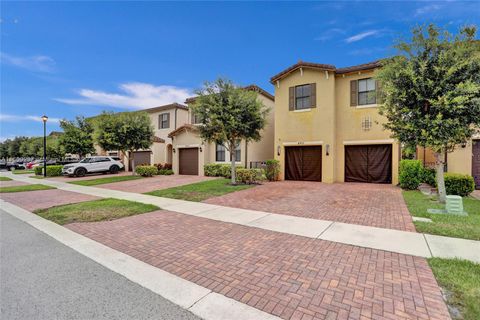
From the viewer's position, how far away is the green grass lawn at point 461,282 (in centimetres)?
274

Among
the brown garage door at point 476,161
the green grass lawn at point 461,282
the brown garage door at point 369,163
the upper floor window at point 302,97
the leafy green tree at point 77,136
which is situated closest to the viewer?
the green grass lawn at point 461,282

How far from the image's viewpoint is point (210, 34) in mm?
17031

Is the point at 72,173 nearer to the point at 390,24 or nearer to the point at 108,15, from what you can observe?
the point at 108,15

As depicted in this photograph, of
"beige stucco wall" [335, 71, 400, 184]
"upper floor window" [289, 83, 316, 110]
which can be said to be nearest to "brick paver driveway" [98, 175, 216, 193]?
"upper floor window" [289, 83, 316, 110]

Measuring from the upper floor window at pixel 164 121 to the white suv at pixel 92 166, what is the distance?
6.01 metres

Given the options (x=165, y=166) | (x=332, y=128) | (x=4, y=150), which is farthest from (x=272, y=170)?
(x=4, y=150)

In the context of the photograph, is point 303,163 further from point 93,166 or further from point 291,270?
point 93,166

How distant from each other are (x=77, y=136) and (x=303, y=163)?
915 inches

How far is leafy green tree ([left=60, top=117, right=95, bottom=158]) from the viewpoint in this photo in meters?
24.5

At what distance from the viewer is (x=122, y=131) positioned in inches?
755

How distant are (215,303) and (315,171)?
45.7 feet

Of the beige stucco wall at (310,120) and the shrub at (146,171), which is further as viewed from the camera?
the shrub at (146,171)

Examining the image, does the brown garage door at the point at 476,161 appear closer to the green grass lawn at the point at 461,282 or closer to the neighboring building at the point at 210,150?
the green grass lawn at the point at 461,282

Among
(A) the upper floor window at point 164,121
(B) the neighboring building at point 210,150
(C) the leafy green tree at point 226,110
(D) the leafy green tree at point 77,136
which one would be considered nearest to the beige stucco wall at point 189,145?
(B) the neighboring building at point 210,150
